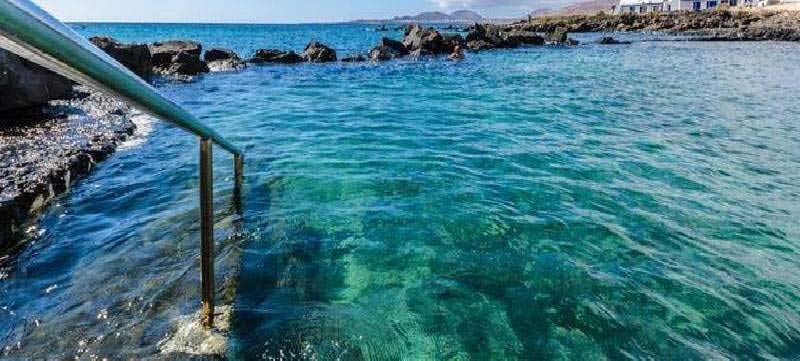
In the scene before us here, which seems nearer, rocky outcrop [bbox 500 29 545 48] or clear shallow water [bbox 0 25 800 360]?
clear shallow water [bbox 0 25 800 360]

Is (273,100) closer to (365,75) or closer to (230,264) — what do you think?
(365,75)

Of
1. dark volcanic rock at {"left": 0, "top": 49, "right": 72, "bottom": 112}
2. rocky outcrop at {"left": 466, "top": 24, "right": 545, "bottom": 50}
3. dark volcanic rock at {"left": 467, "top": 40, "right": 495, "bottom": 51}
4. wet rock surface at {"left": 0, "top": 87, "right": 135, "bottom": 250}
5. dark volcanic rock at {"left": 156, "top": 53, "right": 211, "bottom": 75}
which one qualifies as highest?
rocky outcrop at {"left": 466, "top": 24, "right": 545, "bottom": 50}

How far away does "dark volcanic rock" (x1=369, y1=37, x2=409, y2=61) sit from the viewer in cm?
3754

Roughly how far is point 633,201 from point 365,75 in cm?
2194

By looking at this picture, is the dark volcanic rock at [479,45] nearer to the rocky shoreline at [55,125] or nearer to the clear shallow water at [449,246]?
the rocky shoreline at [55,125]

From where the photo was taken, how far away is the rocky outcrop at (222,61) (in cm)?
3117

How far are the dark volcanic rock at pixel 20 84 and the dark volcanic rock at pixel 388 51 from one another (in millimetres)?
26810

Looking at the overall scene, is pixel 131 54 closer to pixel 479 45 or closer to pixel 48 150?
pixel 48 150

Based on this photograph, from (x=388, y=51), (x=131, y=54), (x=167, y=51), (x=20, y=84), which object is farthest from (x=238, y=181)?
(x=388, y=51)

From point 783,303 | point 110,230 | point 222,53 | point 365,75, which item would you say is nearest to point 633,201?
point 783,303

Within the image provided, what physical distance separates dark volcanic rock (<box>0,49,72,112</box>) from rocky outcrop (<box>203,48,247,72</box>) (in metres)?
18.8

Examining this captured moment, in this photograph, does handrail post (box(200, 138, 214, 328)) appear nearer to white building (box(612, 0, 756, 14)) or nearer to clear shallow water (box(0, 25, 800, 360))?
clear shallow water (box(0, 25, 800, 360))

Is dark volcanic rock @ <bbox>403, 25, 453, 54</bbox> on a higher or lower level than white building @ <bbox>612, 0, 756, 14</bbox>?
lower

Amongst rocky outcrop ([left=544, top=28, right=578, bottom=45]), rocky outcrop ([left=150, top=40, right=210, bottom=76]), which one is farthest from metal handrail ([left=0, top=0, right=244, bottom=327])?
rocky outcrop ([left=544, top=28, right=578, bottom=45])
